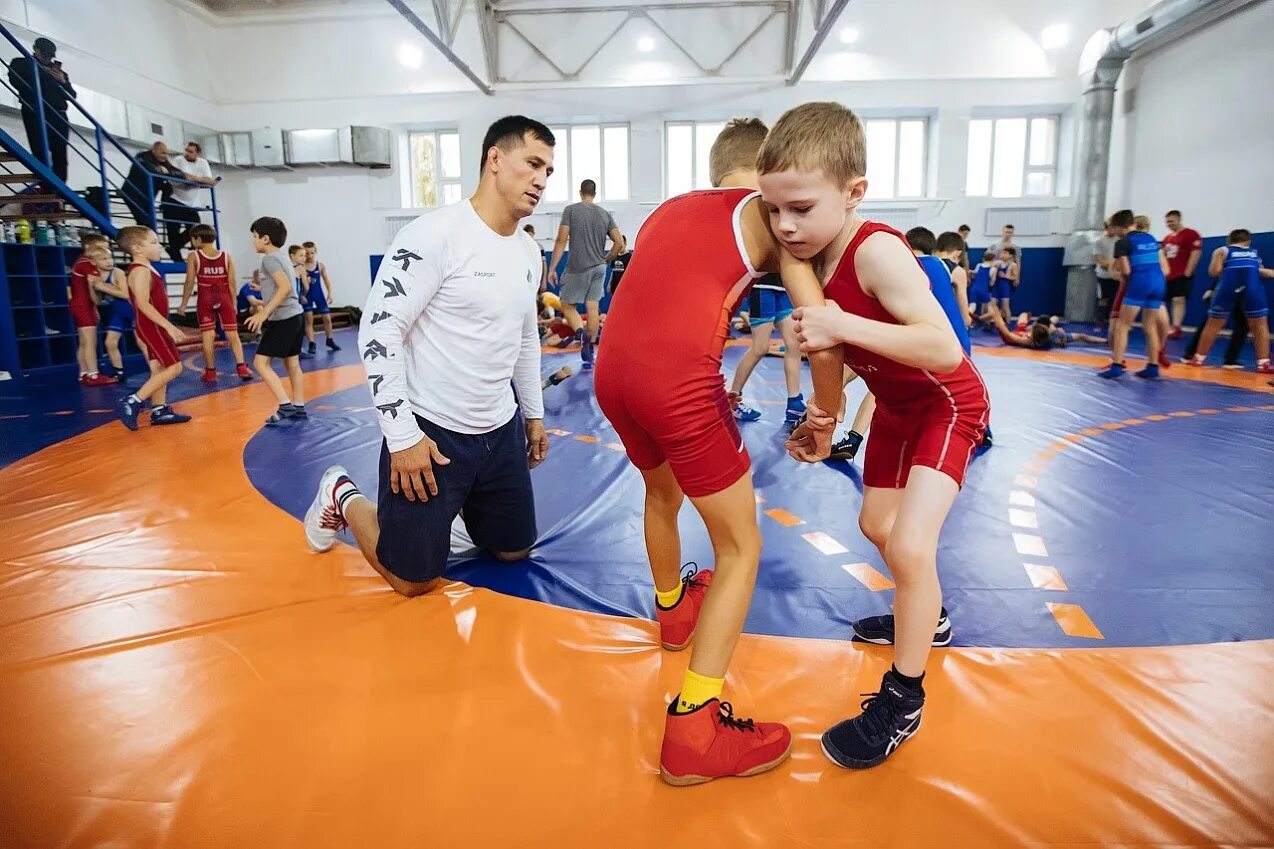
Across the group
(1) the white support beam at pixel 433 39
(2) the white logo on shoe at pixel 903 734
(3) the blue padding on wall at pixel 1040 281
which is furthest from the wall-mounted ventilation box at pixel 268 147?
(2) the white logo on shoe at pixel 903 734

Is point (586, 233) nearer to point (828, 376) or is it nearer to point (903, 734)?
point (828, 376)

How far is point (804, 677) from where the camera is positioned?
2.01 m

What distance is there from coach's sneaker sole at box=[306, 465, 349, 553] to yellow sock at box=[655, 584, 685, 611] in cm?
139

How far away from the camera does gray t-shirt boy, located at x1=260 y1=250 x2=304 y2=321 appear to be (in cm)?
536

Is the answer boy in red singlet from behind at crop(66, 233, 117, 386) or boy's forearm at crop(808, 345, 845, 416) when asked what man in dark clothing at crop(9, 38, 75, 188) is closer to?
boy in red singlet from behind at crop(66, 233, 117, 386)

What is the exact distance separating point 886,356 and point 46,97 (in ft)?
35.9

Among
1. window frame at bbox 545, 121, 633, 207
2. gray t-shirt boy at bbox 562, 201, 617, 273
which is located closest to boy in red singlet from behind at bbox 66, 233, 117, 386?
gray t-shirt boy at bbox 562, 201, 617, 273

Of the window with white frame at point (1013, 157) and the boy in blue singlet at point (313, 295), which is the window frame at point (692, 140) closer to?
the window with white frame at point (1013, 157)

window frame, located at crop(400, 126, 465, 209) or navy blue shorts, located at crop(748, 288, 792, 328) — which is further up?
window frame, located at crop(400, 126, 465, 209)

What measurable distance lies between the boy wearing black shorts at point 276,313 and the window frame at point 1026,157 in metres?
13.3

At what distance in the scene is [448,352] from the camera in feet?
7.90

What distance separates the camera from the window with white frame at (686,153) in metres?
14.8

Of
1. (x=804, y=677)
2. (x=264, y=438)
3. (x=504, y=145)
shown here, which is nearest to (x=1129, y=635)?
(x=804, y=677)

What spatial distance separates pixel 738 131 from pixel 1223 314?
27.6ft
